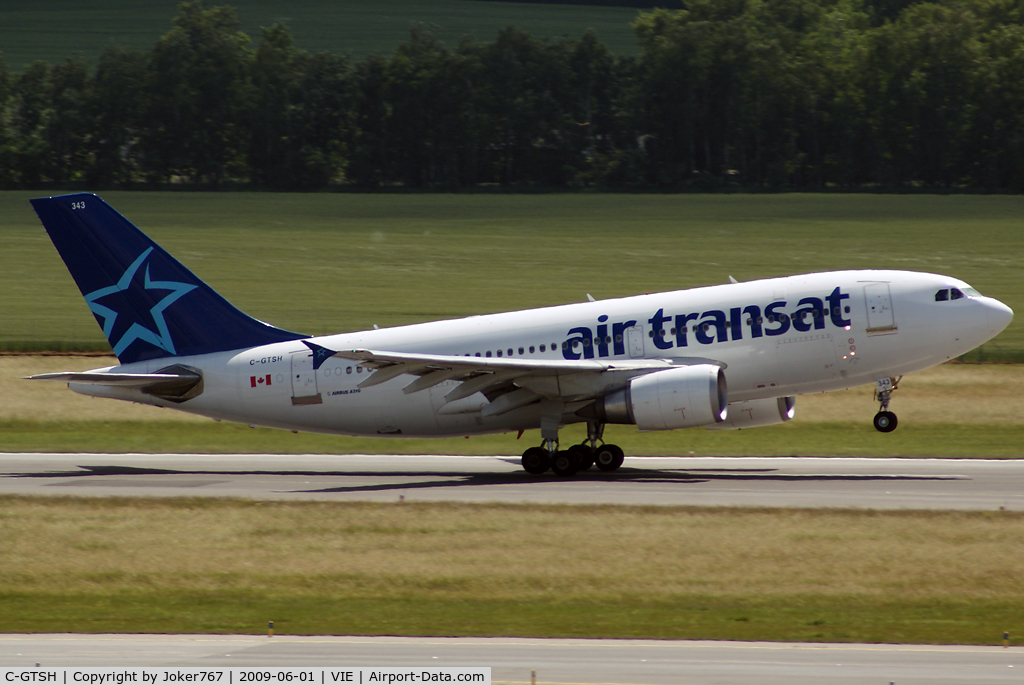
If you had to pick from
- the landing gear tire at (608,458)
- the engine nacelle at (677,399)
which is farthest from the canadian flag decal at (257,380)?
the engine nacelle at (677,399)

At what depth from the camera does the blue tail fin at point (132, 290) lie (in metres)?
36.4

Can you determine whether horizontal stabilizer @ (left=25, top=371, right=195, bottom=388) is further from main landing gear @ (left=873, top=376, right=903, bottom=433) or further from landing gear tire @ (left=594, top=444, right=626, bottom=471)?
main landing gear @ (left=873, top=376, right=903, bottom=433)

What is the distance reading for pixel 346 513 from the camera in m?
27.7

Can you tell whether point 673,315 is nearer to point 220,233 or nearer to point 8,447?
point 8,447

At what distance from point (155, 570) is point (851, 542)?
12924 millimetres

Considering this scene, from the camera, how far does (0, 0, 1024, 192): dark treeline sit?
10769 cm

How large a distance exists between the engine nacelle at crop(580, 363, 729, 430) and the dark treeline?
77174 mm

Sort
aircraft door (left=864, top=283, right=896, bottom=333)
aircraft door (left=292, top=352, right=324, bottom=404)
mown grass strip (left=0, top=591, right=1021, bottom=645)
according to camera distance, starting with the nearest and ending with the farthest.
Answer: mown grass strip (left=0, top=591, right=1021, bottom=645) < aircraft door (left=864, top=283, right=896, bottom=333) < aircraft door (left=292, top=352, right=324, bottom=404)

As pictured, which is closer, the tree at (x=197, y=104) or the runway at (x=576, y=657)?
the runway at (x=576, y=657)

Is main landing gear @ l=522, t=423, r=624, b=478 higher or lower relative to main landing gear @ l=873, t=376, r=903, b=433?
lower

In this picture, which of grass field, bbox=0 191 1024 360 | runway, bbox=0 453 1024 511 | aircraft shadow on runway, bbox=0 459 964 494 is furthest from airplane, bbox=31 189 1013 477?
grass field, bbox=0 191 1024 360

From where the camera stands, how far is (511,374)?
107ft

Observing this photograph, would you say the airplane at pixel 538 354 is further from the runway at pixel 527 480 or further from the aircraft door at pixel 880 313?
the runway at pixel 527 480

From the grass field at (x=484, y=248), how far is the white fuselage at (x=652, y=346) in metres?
22.6
